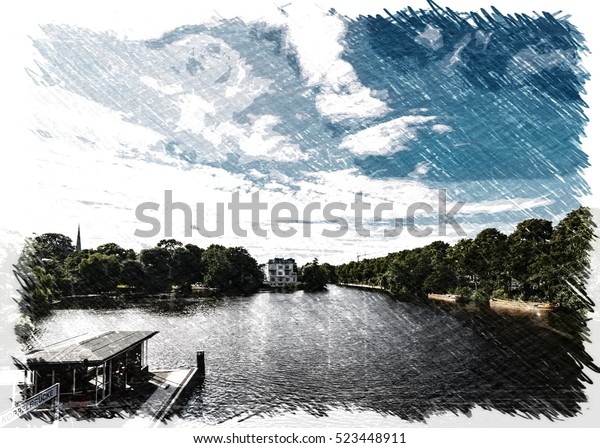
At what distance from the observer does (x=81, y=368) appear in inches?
543

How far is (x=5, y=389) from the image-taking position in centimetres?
1345

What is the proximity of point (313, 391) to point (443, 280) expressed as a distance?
146 feet

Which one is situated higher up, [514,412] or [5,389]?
[5,389]

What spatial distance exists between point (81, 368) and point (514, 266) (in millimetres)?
39967

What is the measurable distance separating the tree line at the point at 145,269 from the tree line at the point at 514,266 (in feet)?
77.3

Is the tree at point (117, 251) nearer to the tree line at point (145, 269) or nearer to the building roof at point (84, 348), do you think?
the tree line at point (145, 269)

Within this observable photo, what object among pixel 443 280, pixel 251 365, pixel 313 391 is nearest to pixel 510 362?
pixel 313 391

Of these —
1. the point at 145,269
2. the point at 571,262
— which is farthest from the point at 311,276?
the point at 571,262

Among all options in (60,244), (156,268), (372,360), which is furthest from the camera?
(60,244)

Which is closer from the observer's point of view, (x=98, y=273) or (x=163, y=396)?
(x=163, y=396)

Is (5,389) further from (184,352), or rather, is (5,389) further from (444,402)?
(444,402)

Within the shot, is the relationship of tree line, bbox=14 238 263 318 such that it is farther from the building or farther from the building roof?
the building roof

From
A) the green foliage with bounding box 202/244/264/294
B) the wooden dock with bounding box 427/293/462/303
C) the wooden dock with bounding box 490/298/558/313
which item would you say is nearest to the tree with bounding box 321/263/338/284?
the green foliage with bounding box 202/244/264/294

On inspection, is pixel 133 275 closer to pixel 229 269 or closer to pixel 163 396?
pixel 229 269
